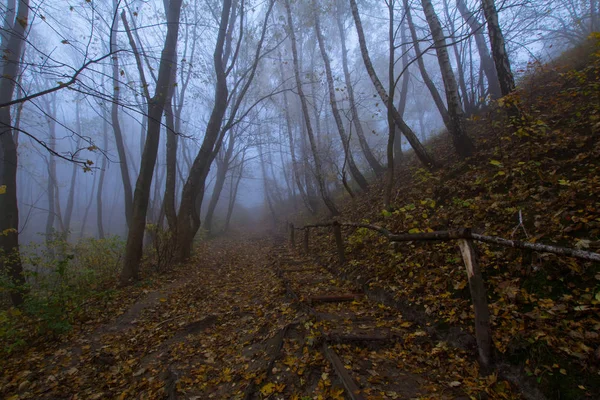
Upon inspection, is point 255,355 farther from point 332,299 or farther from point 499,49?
point 499,49

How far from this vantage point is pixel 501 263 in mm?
3441

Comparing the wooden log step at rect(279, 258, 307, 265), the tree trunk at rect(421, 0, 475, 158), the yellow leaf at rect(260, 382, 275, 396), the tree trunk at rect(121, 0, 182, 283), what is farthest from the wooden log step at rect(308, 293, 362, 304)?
the tree trunk at rect(121, 0, 182, 283)

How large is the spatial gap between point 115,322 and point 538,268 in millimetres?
6376

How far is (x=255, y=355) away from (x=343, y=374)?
128 cm

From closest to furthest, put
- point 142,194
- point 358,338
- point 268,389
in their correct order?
point 268,389 < point 358,338 < point 142,194

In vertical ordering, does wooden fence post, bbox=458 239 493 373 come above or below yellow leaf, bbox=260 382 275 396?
above

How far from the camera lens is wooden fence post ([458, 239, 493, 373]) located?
2.63 meters

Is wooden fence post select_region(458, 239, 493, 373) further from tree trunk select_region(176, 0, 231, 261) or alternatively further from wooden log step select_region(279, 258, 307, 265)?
tree trunk select_region(176, 0, 231, 261)

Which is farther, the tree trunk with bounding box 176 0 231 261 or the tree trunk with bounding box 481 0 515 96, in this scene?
the tree trunk with bounding box 176 0 231 261

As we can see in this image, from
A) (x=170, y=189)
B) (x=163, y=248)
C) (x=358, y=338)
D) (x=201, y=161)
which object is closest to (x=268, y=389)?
(x=358, y=338)

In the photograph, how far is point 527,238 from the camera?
11.6 ft

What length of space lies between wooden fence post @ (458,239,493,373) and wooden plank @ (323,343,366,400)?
1.19m

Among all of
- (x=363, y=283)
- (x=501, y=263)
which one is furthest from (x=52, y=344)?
(x=501, y=263)

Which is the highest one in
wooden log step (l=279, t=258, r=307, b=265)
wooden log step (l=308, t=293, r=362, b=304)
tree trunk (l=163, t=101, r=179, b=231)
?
tree trunk (l=163, t=101, r=179, b=231)
